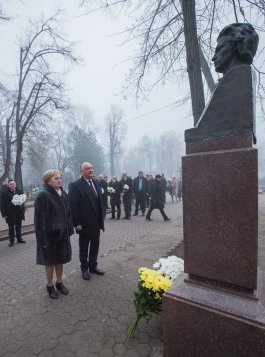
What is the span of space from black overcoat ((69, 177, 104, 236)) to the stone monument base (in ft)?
6.41

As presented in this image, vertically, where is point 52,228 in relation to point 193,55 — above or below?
below

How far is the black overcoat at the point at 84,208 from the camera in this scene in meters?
3.61

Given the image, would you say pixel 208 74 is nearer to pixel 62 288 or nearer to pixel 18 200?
pixel 18 200

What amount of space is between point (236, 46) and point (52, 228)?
295 centimetres

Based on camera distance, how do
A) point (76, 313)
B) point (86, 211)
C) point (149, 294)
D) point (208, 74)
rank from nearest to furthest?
point (149, 294)
point (76, 313)
point (86, 211)
point (208, 74)

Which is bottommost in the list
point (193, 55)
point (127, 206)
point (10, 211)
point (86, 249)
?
point (127, 206)

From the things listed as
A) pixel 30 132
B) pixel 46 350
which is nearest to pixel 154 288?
pixel 46 350

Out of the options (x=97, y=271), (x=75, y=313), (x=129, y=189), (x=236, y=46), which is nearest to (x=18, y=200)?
(x=97, y=271)

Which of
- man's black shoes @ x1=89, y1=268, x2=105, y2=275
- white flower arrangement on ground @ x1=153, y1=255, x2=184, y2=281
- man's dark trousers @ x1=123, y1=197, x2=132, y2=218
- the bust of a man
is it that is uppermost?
the bust of a man

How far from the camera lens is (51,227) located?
306 centimetres

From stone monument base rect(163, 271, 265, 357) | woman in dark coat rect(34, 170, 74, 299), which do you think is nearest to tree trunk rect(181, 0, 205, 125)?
woman in dark coat rect(34, 170, 74, 299)

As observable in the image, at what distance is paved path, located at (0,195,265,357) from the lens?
2.22 meters

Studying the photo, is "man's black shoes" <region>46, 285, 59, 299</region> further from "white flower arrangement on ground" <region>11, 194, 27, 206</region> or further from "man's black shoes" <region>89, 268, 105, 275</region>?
"white flower arrangement on ground" <region>11, 194, 27, 206</region>

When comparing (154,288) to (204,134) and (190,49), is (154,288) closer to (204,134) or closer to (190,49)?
(204,134)
